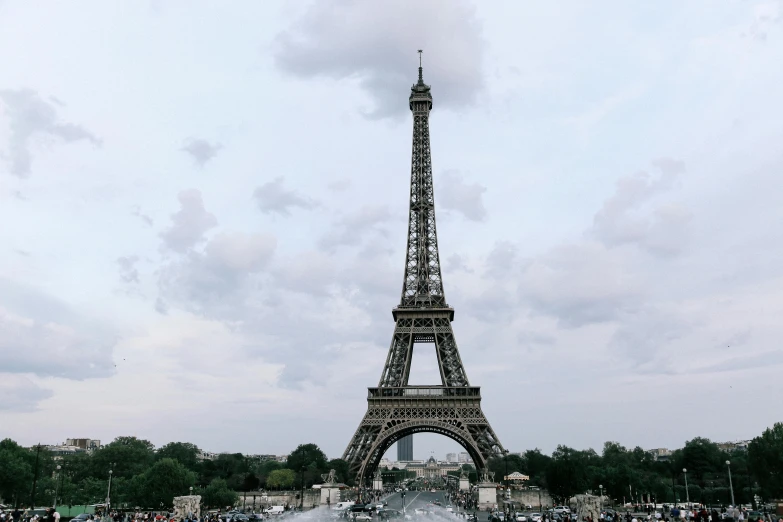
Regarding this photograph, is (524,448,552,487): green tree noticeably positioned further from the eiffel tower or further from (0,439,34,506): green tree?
(0,439,34,506): green tree

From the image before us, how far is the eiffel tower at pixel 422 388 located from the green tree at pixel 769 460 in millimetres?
28304

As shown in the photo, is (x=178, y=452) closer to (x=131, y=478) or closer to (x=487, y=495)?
(x=131, y=478)

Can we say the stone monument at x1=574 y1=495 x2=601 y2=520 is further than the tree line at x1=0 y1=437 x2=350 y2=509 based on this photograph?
No

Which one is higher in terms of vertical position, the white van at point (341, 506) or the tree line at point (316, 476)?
the tree line at point (316, 476)

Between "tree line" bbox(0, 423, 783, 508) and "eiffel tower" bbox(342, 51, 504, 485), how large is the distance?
4305 mm

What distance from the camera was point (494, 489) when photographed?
7112 cm

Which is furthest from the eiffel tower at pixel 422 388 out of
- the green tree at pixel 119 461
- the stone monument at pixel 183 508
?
the green tree at pixel 119 461

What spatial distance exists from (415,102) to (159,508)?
230 feet

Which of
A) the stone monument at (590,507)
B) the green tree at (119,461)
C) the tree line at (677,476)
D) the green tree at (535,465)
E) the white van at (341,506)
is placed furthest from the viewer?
the green tree at (119,461)

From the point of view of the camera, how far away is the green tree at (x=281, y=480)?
104 m

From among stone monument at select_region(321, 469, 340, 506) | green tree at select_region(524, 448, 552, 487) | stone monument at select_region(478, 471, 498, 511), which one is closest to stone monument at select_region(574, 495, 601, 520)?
stone monument at select_region(478, 471, 498, 511)

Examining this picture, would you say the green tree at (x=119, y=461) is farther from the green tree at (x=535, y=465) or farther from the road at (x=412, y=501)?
the green tree at (x=535, y=465)

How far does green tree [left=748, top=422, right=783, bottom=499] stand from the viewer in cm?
6525

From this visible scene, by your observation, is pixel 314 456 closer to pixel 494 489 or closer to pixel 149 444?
pixel 149 444
